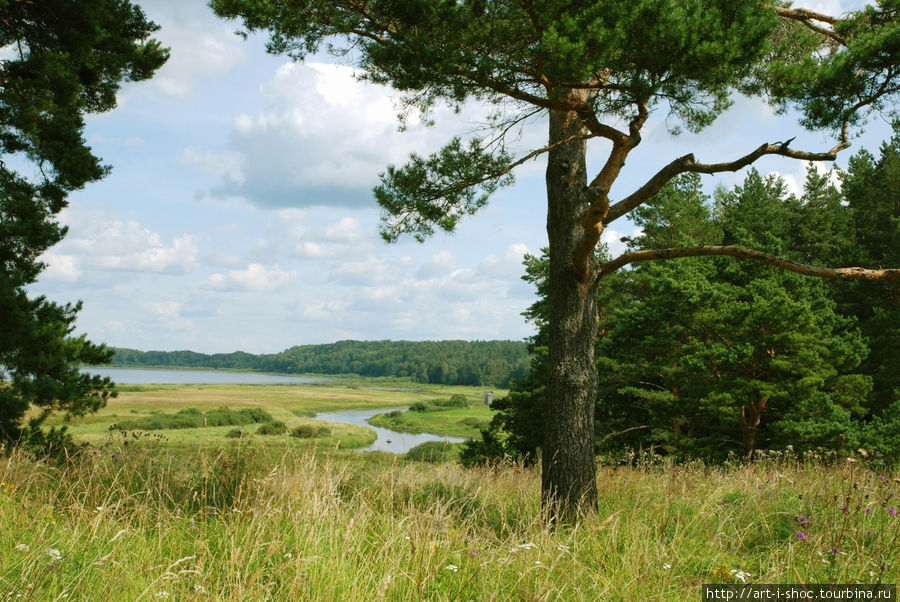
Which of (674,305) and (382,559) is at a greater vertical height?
(674,305)

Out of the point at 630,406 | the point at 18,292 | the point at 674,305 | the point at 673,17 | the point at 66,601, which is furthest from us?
the point at 630,406

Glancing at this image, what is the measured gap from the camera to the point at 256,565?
3094 mm

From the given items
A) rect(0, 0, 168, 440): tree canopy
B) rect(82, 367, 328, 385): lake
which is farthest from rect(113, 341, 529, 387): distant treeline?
rect(0, 0, 168, 440): tree canopy

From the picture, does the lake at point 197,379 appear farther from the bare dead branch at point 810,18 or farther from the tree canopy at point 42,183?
the bare dead branch at point 810,18

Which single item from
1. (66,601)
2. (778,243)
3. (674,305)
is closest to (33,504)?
(66,601)

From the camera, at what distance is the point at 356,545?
330cm

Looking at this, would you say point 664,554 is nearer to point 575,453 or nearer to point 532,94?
point 575,453

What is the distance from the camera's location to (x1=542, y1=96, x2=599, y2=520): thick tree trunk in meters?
5.18

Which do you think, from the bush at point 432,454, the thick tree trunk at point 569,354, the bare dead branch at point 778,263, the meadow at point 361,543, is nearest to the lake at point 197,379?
the bush at point 432,454

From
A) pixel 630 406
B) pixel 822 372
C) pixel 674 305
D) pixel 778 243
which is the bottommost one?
pixel 630 406

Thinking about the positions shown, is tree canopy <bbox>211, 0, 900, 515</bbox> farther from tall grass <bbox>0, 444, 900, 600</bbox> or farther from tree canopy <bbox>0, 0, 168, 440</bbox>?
tree canopy <bbox>0, 0, 168, 440</bbox>

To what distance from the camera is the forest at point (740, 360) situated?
15.2 metres

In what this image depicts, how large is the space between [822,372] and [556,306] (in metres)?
13.1

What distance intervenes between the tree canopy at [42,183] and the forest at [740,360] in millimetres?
8890
